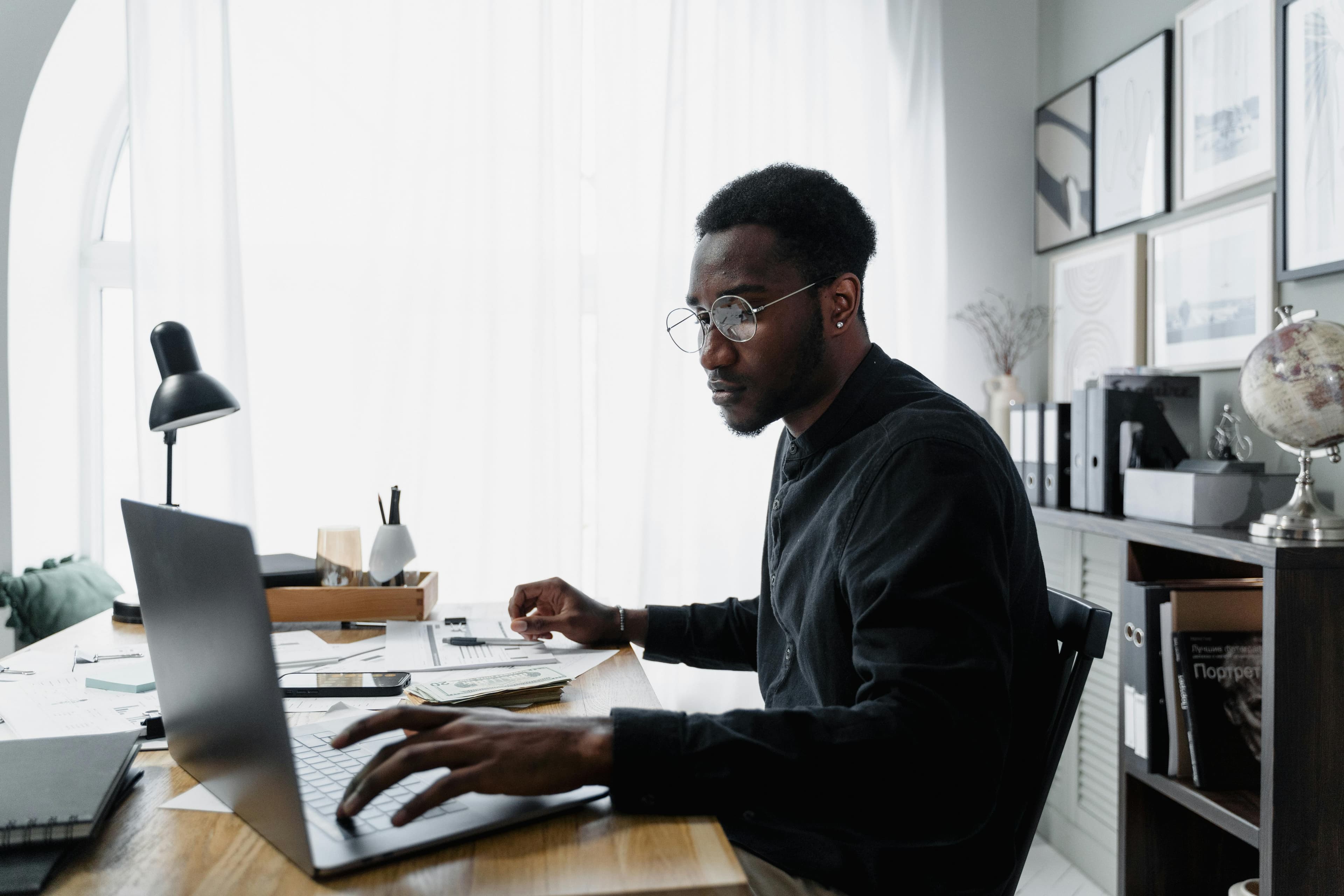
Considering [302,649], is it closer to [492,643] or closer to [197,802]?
[492,643]

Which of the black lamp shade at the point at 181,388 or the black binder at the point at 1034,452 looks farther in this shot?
the black binder at the point at 1034,452

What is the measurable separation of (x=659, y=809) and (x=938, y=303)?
237 centimetres

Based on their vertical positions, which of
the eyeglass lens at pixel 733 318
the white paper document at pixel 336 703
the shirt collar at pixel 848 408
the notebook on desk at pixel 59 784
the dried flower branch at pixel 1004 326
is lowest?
the white paper document at pixel 336 703

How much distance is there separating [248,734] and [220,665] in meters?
0.07

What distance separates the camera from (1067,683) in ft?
3.40

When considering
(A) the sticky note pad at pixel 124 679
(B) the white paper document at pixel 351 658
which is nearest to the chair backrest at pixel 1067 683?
(B) the white paper document at pixel 351 658

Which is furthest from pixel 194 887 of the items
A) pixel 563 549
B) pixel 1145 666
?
pixel 563 549

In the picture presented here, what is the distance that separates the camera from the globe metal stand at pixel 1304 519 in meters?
1.56

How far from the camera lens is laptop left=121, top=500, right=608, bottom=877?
2.27 feet

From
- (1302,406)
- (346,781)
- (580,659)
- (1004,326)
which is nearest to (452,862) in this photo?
(346,781)

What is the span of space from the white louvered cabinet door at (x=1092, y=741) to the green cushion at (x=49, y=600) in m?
2.48

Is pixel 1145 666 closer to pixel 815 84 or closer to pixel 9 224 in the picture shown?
pixel 815 84

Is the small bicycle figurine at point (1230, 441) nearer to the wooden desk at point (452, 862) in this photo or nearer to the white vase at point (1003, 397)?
the white vase at point (1003, 397)

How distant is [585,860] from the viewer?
0.75 metres
